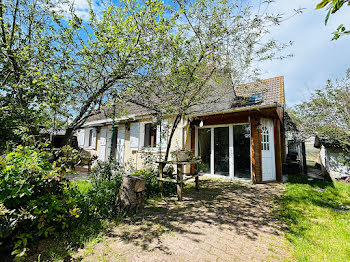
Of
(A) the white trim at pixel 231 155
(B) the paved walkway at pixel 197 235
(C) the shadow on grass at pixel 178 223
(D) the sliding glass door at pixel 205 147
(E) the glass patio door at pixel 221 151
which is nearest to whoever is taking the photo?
(B) the paved walkway at pixel 197 235

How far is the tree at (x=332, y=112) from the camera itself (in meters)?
6.70

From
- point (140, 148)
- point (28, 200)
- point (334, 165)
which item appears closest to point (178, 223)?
point (28, 200)

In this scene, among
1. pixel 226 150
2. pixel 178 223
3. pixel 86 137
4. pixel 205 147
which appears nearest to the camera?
pixel 178 223

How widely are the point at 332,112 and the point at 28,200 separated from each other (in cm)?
1045

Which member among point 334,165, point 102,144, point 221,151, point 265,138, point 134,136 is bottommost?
point 334,165

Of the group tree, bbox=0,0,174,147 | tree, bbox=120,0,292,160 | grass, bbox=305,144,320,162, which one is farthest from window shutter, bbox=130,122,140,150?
grass, bbox=305,144,320,162

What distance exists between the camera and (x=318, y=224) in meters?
3.03

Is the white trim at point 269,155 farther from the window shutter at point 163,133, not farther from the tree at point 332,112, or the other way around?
the window shutter at point 163,133

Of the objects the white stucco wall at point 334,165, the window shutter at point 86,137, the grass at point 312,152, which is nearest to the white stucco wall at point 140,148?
the window shutter at point 86,137

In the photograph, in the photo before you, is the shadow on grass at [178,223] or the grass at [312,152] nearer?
the shadow on grass at [178,223]

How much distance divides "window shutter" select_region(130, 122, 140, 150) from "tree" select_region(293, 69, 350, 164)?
28.8 ft

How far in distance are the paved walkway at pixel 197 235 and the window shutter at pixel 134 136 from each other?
5405 mm

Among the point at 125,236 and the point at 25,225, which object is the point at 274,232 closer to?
the point at 125,236

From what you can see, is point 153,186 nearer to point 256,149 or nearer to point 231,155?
point 231,155
